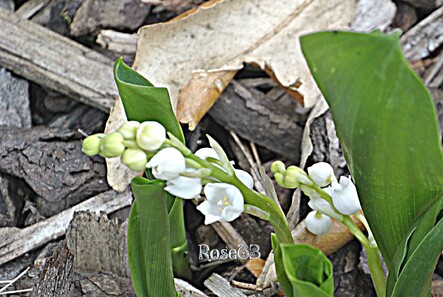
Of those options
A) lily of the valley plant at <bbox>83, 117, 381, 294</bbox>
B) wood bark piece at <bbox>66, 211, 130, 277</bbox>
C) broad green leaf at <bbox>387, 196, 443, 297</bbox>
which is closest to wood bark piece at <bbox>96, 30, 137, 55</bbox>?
wood bark piece at <bbox>66, 211, 130, 277</bbox>

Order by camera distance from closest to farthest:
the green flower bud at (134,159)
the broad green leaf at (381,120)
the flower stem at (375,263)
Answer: the broad green leaf at (381,120) < the green flower bud at (134,159) < the flower stem at (375,263)

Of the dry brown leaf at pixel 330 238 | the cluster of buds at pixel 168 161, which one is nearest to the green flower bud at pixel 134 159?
the cluster of buds at pixel 168 161

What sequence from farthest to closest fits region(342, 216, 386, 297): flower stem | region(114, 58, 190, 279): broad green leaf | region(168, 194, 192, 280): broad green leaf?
region(168, 194, 192, 280): broad green leaf
region(342, 216, 386, 297): flower stem
region(114, 58, 190, 279): broad green leaf

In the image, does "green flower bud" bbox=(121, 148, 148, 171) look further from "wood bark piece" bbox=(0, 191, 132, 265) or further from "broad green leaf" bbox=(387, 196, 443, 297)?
"wood bark piece" bbox=(0, 191, 132, 265)

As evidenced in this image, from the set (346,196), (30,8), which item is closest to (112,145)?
(346,196)

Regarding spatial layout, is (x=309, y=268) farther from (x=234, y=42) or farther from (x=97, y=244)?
(x=234, y=42)

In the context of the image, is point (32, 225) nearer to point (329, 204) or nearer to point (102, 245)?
point (102, 245)

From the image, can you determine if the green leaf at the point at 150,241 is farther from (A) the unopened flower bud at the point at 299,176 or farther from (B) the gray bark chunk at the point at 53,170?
(B) the gray bark chunk at the point at 53,170

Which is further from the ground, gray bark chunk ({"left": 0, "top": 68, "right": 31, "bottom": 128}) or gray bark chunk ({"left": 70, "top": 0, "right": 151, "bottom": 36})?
gray bark chunk ({"left": 70, "top": 0, "right": 151, "bottom": 36})
